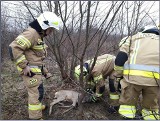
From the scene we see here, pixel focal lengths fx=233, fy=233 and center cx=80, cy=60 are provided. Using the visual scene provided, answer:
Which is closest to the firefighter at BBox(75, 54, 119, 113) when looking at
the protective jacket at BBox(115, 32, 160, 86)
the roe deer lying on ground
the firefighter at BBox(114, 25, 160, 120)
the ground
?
the ground

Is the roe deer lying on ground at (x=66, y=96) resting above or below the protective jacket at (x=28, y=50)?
below

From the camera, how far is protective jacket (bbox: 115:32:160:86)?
330 centimetres

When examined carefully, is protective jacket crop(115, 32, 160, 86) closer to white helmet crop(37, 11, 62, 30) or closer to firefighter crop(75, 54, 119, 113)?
firefighter crop(75, 54, 119, 113)

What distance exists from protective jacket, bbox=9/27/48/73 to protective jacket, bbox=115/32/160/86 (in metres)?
1.26

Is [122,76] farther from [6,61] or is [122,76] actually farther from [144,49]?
[6,61]

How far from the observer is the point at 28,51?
11.8 ft

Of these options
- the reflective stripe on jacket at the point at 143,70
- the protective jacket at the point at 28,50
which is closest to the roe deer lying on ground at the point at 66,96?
the protective jacket at the point at 28,50

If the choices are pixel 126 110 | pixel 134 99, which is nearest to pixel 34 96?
pixel 126 110

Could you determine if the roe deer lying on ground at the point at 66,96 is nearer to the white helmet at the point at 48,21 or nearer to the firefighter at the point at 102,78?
the firefighter at the point at 102,78

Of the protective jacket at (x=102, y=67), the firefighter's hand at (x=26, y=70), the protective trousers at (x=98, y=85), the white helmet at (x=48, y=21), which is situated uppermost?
the white helmet at (x=48, y=21)

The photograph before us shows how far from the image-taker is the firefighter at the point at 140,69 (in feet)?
10.9

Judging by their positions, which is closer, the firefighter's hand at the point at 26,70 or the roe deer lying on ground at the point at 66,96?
the firefighter's hand at the point at 26,70

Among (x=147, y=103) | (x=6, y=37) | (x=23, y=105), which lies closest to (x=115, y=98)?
(x=147, y=103)

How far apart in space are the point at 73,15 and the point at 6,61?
4.60m
